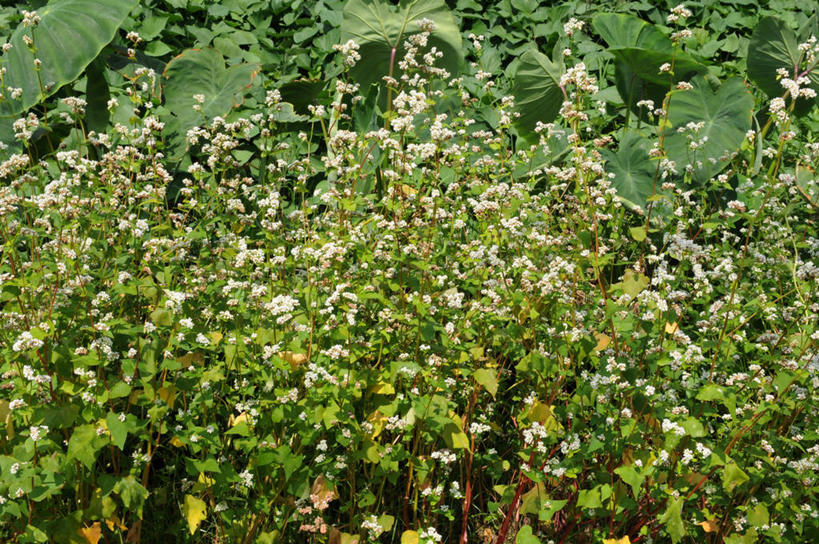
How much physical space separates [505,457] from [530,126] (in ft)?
6.62

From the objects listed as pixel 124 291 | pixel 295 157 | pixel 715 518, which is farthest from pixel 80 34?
pixel 715 518

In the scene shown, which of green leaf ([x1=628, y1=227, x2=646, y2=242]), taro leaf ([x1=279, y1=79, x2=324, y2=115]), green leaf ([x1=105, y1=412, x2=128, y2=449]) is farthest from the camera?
taro leaf ([x1=279, y1=79, x2=324, y2=115])

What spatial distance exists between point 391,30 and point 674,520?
9.08 feet

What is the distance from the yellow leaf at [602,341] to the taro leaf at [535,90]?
179 cm

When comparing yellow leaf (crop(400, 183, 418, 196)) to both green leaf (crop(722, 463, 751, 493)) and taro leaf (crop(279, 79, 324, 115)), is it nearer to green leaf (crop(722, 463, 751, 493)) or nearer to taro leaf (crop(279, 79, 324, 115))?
green leaf (crop(722, 463, 751, 493))

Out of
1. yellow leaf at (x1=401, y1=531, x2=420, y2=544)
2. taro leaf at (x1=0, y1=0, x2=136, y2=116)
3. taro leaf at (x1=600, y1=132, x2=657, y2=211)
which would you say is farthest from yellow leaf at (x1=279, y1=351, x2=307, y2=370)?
taro leaf at (x1=0, y1=0, x2=136, y2=116)

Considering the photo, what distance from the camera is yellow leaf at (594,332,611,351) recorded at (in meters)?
2.30

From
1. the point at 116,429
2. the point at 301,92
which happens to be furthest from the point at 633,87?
the point at 116,429

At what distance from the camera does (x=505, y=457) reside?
2.58 m

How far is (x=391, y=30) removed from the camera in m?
3.86

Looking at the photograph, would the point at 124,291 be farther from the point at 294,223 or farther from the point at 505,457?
the point at 505,457

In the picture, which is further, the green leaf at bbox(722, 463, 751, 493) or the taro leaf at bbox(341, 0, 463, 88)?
the taro leaf at bbox(341, 0, 463, 88)

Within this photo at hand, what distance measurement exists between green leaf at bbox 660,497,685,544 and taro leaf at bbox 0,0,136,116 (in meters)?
2.83

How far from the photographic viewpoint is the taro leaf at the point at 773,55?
12.2ft
